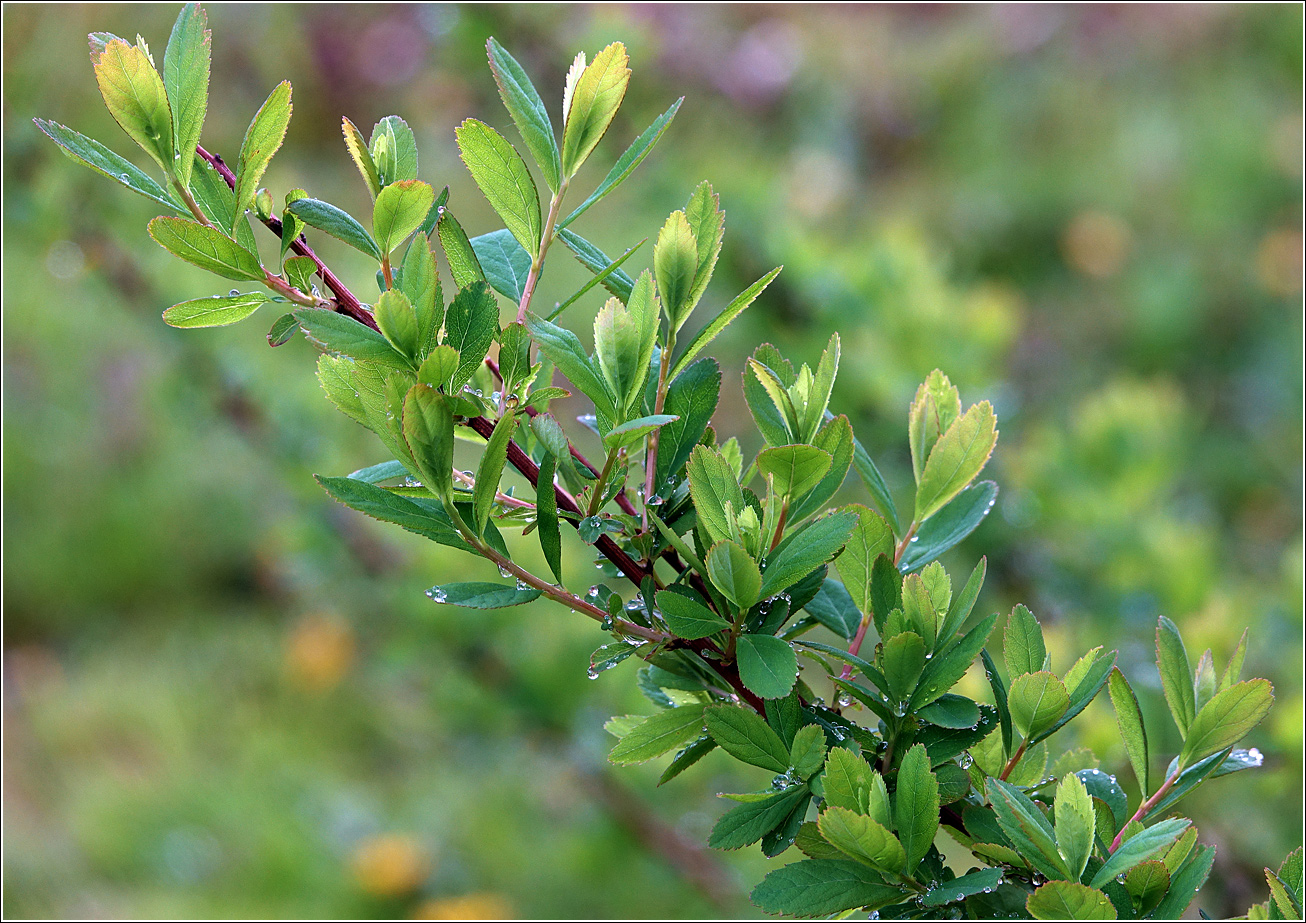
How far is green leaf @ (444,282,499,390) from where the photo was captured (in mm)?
339

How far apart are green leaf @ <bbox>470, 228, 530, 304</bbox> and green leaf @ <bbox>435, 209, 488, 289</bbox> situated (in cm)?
1

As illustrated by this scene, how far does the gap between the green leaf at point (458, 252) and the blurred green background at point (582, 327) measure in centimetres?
61

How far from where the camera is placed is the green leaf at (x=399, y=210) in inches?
13.1

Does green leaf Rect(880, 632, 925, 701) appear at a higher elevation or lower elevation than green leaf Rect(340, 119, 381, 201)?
lower

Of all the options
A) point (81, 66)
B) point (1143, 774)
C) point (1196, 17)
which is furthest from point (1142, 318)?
point (81, 66)

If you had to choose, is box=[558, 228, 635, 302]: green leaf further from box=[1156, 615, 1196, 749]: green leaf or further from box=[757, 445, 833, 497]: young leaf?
box=[1156, 615, 1196, 749]: green leaf

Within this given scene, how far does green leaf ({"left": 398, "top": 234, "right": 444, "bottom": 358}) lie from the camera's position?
33cm

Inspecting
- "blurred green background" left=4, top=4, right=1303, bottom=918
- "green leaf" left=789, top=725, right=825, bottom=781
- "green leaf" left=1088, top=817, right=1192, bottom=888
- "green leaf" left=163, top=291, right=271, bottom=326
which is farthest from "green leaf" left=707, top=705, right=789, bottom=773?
"blurred green background" left=4, top=4, right=1303, bottom=918

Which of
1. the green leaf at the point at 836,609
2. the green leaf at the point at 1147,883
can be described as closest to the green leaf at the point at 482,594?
the green leaf at the point at 836,609

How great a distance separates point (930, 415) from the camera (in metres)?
0.40

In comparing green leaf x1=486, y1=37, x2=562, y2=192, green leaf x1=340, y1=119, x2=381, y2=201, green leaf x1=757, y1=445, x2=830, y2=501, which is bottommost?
green leaf x1=757, y1=445, x2=830, y2=501

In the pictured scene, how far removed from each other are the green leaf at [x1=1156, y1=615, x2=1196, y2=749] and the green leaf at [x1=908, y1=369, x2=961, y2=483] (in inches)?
4.1

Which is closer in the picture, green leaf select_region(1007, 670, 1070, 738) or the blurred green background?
green leaf select_region(1007, 670, 1070, 738)

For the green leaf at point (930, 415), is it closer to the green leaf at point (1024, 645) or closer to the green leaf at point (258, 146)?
the green leaf at point (1024, 645)
